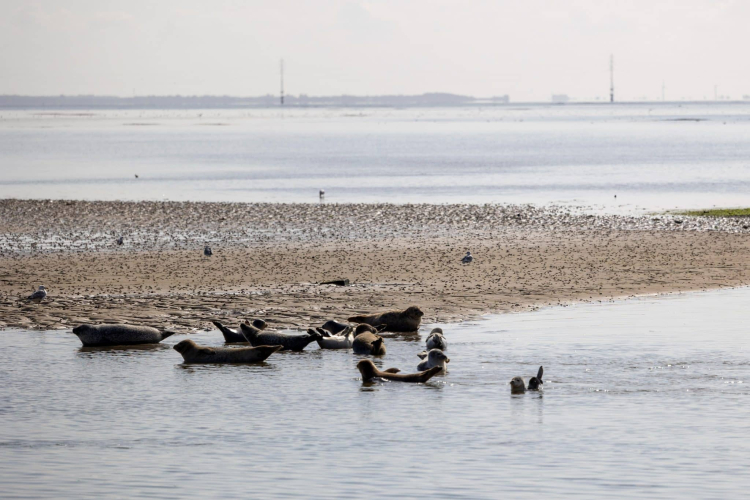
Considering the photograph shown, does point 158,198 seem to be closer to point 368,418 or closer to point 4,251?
point 4,251

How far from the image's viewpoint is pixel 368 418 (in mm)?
12766

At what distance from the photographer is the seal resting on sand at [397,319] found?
18.2m

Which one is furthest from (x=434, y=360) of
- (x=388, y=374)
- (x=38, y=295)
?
(x=38, y=295)

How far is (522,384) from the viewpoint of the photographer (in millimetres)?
13555

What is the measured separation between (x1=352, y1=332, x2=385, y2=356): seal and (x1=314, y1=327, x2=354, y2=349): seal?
1.83 feet

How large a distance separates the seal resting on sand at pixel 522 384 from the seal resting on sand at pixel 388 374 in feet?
3.97

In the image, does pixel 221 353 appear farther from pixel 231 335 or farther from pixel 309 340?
pixel 309 340

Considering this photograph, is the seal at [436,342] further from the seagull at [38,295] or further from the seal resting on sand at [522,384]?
the seagull at [38,295]

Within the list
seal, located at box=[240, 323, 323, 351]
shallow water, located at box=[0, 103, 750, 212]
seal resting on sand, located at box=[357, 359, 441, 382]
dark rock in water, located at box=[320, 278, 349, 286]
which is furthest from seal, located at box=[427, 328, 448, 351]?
shallow water, located at box=[0, 103, 750, 212]

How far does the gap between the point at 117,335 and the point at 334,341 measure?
3531 mm

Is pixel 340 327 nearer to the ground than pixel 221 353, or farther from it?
farther from it

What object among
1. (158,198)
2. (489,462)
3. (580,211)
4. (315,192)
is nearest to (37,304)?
(489,462)

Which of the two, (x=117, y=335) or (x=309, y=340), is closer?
(x=309, y=340)

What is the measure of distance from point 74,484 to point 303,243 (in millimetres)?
19891
